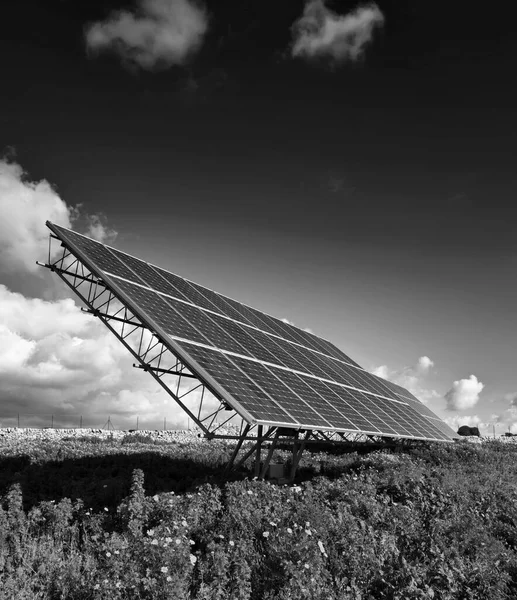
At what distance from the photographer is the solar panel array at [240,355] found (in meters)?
14.2

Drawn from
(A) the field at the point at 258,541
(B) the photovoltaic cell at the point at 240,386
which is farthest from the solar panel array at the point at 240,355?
(A) the field at the point at 258,541

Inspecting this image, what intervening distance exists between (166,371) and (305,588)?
36.8 ft

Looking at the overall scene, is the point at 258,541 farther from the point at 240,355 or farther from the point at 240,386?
the point at 240,355

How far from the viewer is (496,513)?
1441cm

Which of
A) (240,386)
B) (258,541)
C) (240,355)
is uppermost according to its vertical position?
(240,355)

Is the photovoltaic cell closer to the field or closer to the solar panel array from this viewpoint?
Answer: the solar panel array

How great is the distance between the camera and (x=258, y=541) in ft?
32.0

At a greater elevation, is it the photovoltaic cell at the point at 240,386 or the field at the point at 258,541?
the photovoltaic cell at the point at 240,386

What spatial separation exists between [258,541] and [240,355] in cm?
832

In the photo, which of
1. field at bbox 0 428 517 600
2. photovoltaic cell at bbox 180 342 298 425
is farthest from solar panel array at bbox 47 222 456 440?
field at bbox 0 428 517 600

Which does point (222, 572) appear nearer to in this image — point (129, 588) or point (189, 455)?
point (129, 588)

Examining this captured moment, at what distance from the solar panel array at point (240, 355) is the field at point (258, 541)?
2.58 m

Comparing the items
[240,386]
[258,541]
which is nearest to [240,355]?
[240,386]

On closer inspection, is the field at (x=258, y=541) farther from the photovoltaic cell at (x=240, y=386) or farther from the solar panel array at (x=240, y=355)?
the solar panel array at (x=240, y=355)
